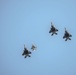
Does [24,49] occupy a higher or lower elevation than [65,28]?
lower

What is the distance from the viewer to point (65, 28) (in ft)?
32.8

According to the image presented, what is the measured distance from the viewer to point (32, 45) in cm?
1000

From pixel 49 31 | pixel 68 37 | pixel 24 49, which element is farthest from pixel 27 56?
pixel 68 37

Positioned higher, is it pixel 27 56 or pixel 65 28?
pixel 65 28

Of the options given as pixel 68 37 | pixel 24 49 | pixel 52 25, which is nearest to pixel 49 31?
pixel 52 25

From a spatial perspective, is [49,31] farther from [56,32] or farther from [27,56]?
[27,56]

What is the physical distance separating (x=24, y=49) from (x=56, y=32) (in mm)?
2088

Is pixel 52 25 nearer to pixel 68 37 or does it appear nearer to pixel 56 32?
pixel 56 32

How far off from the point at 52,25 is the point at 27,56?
237 centimetres

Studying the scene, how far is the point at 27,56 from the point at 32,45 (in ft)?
2.55

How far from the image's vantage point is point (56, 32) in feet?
32.6

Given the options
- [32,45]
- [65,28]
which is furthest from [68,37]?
[32,45]

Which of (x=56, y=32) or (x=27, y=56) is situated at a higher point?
(x=56, y=32)

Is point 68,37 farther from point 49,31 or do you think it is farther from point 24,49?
point 24,49
